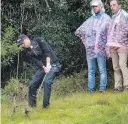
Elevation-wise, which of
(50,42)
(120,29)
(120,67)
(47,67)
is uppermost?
(120,29)

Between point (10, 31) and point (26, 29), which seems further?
point (26, 29)

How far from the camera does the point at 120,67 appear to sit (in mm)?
12461

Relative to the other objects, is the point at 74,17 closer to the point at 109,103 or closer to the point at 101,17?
the point at 101,17

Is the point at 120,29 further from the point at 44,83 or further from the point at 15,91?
the point at 15,91

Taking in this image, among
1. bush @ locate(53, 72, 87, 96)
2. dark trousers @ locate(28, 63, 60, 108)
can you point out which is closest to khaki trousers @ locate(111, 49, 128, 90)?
bush @ locate(53, 72, 87, 96)

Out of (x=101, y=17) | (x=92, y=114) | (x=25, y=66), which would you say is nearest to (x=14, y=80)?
(x=25, y=66)

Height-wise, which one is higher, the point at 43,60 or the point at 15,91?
the point at 43,60

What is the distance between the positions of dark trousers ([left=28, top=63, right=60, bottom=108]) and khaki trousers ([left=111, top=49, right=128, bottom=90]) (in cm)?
184

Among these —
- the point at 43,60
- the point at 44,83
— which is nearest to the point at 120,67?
the point at 43,60

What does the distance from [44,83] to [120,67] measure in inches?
90.9

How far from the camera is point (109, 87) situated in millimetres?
13812

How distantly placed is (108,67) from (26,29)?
2650mm

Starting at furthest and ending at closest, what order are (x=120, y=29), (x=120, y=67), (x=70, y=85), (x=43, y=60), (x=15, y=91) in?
(x=70, y=85) → (x=15, y=91) → (x=120, y=67) → (x=120, y=29) → (x=43, y=60)

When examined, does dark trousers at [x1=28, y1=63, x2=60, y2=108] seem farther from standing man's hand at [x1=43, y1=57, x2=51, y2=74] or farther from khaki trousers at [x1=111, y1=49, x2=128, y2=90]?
khaki trousers at [x1=111, y1=49, x2=128, y2=90]
